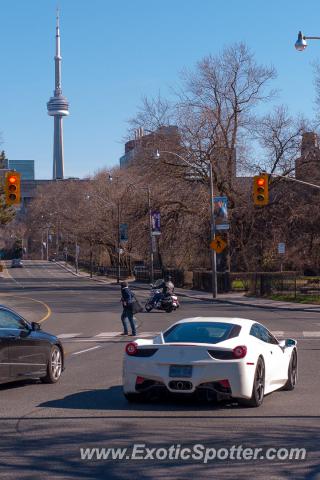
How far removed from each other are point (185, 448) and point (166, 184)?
159ft

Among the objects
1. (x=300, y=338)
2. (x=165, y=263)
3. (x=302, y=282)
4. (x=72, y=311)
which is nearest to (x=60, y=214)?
(x=165, y=263)

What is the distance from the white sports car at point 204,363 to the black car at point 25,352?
2.26 meters

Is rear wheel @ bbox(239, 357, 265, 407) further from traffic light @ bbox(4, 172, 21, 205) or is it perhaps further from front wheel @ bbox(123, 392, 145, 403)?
traffic light @ bbox(4, 172, 21, 205)

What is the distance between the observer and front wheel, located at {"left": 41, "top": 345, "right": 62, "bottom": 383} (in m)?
13.8

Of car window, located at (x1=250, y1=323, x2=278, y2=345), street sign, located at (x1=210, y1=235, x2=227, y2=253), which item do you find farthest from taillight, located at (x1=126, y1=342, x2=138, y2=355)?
street sign, located at (x1=210, y1=235, x2=227, y2=253)

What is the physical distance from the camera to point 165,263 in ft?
243

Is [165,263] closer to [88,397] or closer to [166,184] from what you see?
[166,184]

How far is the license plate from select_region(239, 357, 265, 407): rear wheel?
0.91 meters

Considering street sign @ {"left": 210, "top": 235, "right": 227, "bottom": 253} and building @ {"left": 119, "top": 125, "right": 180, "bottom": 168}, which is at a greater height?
building @ {"left": 119, "top": 125, "right": 180, "bottom": 168}

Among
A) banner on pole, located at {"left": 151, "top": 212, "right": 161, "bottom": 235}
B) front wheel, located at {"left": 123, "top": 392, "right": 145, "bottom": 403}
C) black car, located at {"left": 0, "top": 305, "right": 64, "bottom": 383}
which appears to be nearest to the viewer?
front wheel, located at {"left": 123, "top": 392, "right": 145, "bottom": 403}

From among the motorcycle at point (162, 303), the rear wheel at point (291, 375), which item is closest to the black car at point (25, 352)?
the rear wheel at point (291, 375)

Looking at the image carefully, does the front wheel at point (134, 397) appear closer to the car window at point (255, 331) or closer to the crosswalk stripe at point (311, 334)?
the car window at point (255, 331)

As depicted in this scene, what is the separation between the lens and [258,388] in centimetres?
1133

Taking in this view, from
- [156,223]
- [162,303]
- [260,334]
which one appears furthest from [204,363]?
[156,223]
